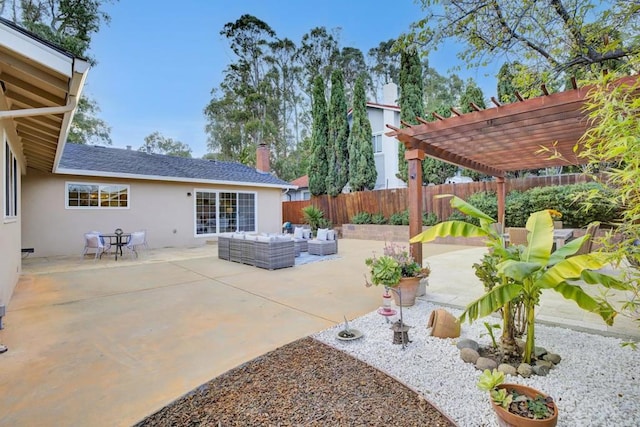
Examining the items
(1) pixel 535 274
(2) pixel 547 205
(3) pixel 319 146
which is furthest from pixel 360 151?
(1) pixel 535 274

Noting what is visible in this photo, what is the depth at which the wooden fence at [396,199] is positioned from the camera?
38.7 feet

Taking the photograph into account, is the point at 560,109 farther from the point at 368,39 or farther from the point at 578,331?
the point at 368,39

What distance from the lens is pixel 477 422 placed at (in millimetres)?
2195

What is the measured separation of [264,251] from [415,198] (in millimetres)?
4066

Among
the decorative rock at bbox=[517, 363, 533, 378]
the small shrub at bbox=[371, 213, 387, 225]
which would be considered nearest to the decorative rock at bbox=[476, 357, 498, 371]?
the decorative rock at bbox=[517, 363, 533, 378]

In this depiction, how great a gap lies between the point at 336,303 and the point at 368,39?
2973 cm

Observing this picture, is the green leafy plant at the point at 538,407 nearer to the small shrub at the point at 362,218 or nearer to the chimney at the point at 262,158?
the small shrub at the point at 362,218

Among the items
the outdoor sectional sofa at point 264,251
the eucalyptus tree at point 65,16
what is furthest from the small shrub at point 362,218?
the eucalyptus tree at point 65,16

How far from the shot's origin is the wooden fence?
38.7 feet

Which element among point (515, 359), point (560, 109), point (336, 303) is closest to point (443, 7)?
point (560, 109)

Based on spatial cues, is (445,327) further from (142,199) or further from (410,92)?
(410,92)

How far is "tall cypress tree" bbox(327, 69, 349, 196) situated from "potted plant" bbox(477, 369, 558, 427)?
50.8ft

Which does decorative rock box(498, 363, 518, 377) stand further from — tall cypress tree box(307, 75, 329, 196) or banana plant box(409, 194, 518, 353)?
tall cypress tree box(307, 75, 329, 196)

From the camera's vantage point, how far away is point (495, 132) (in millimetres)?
5504
